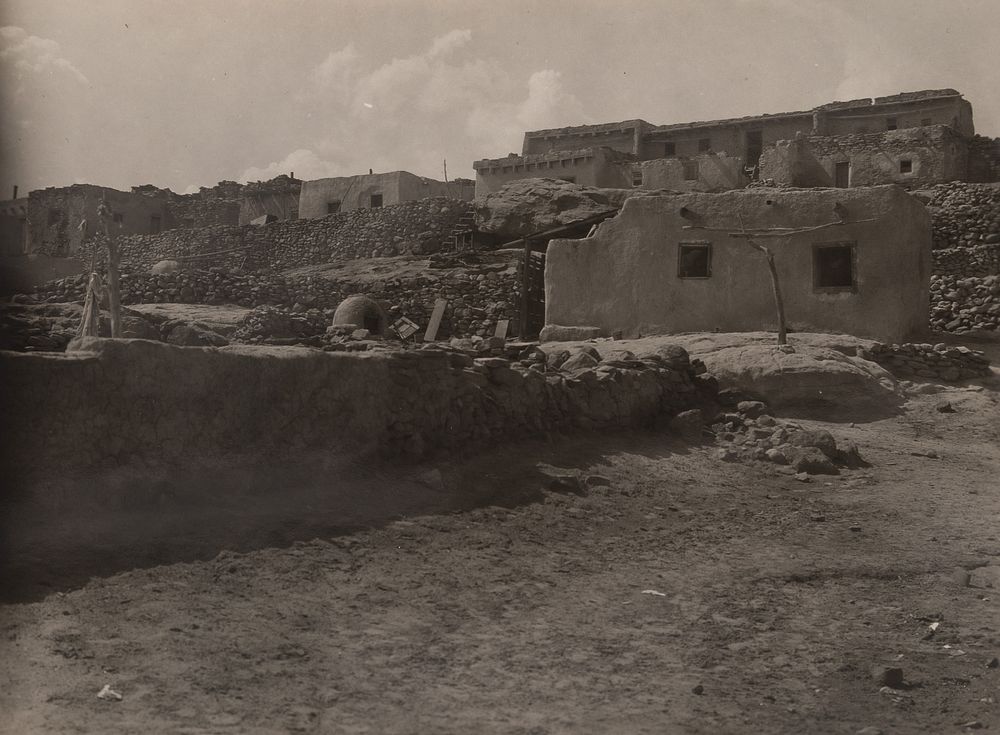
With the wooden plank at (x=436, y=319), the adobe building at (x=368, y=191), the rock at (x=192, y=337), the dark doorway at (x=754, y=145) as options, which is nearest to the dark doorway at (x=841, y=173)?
the dark doorway at (x=754, y=145)

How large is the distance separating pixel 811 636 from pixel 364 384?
11.6 ft

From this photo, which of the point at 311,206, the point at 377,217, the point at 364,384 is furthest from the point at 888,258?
the point at 311,206

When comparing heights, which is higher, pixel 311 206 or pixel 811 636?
pixel 311 206

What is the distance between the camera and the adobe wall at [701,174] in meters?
29.5

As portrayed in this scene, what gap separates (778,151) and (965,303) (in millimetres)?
8472

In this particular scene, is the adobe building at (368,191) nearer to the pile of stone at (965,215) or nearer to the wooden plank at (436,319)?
the wooden plank at (436,319)

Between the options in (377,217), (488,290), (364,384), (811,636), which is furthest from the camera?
(377,217)

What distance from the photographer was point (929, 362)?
13.5 metres

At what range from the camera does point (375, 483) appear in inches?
269

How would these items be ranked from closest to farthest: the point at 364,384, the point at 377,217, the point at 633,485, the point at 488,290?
the point at 364,384 < the point at 633,485 < the point at 488,290 < the point at 377,217

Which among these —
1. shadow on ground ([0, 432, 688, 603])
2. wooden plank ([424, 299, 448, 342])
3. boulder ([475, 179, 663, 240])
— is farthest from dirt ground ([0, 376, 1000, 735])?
boulder ([475, 179, 663, 240])

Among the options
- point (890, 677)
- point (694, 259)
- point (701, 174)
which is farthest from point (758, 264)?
point (701, 174)

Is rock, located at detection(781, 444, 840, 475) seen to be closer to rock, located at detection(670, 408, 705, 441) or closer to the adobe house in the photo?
rock, located at detection(670, 408, 705, 441)

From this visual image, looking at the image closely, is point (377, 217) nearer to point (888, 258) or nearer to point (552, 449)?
point (888, 258)
